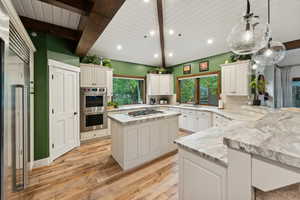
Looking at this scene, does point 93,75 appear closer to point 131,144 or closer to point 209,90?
point 131,144

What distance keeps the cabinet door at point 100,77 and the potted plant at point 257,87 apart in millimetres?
4023

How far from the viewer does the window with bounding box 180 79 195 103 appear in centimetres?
521

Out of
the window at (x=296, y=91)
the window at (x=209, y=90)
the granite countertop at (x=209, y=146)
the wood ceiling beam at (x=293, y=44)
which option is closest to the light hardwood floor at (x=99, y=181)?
the granite countertop at (x=209, y=146)

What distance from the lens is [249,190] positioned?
27.1 inches

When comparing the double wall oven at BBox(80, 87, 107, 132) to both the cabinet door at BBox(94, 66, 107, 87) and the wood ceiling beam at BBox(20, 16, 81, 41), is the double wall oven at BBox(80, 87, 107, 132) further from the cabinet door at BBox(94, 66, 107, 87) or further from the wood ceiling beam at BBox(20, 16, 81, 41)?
the wood ceiling beam at BBox(20, 16, 81, 41)

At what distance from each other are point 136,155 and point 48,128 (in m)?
1.90

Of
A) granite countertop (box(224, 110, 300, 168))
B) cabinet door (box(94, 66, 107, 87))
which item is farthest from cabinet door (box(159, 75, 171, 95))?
granite countertop (box(224, 110, 300, 168))

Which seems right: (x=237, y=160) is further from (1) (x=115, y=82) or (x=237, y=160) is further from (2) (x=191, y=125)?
(1) (x=115, y=82)

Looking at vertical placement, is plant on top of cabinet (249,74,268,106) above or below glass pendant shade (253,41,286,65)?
below

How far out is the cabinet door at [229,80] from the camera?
3498 mm

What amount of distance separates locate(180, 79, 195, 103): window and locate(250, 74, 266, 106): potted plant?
2.14 meters

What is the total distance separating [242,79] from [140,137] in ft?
10.1

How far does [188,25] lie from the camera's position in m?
3.28

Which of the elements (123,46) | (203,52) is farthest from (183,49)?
(123,46)
